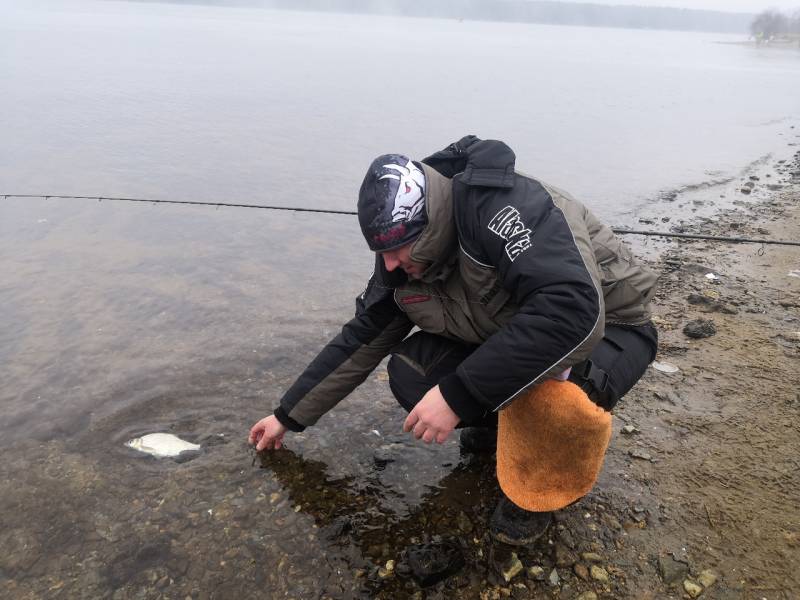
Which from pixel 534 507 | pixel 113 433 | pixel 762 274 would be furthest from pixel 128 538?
pixel 762 274

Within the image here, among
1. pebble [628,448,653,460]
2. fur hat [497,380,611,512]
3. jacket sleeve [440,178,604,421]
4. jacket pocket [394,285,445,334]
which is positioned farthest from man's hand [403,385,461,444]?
pebble [628,448,653,460]

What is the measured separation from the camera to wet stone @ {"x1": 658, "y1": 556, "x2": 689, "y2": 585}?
2752mm

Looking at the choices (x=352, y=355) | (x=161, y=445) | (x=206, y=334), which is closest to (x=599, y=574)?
(x=352, y=355)

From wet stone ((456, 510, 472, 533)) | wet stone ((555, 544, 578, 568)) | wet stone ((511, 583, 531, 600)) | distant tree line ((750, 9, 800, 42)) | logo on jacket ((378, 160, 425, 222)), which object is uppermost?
logo on jacket ((378, 160, 425, 222))

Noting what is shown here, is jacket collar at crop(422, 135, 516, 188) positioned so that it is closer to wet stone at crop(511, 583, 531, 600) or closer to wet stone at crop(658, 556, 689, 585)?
wet stone at crop(511, 583, 531, 600)

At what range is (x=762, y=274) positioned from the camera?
6.58m

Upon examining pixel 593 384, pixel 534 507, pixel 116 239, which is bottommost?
pixel 116 239

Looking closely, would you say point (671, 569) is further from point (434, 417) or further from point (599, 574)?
point (434, 417)

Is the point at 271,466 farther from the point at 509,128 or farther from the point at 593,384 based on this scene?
the point at 509,128

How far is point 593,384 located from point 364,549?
4.33ft

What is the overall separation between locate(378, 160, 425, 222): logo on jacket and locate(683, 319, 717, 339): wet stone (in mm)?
3386

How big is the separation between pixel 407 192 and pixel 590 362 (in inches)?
43.2

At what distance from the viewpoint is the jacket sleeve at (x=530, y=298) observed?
2277mm

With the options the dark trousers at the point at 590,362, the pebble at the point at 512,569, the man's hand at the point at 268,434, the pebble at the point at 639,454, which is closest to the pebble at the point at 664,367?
the pebble at the point at 639,454
